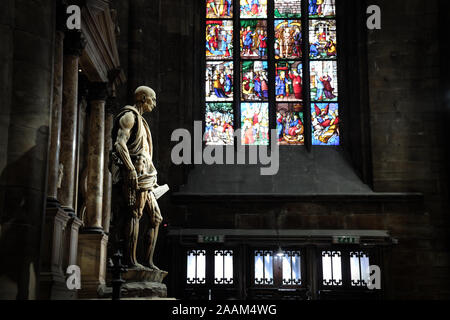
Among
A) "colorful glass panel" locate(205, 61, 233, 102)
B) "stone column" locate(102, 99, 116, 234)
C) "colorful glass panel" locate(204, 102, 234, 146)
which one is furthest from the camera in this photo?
"colorful glass panel" locate(205, 61, 233, 102)

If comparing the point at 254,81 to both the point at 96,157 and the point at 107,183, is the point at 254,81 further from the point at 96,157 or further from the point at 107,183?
the point at 96,157

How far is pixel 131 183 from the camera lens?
32.1 ft

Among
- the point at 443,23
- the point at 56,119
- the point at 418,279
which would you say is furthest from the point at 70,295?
the point at 443,23

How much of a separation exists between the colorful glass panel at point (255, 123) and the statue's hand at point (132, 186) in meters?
8.98

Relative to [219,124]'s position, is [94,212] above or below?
below

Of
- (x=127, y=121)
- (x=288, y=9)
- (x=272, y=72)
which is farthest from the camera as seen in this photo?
(x=288, y=9)

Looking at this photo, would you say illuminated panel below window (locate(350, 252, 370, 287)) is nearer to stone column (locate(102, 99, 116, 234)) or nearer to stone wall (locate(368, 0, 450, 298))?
stone wall (locate(368, 0, 450, 298))

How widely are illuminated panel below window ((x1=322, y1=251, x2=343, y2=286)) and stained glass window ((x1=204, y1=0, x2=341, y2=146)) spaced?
124 inches

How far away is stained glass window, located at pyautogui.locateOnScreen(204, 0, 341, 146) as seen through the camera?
18.8 metres

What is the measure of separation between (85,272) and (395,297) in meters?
7.74

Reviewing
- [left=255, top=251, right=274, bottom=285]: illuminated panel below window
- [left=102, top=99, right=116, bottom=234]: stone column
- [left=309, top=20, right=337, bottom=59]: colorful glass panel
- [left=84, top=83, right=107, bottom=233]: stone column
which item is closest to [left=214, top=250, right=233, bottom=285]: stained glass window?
[left=255, top=251, right=274, bottom=285]: illuminated panel below window

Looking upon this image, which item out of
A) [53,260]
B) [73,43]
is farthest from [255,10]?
[53,260]

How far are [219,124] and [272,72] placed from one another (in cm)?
203

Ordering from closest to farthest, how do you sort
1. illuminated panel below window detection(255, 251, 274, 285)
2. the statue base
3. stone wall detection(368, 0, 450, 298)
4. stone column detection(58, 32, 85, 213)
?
1. the statue base
2. stone column detection(58, 32, 85, 213)
3. illuminated panel below window detection(255, 251, 274, 285)
4. stone wall detection(368, 0, 450, 298)
